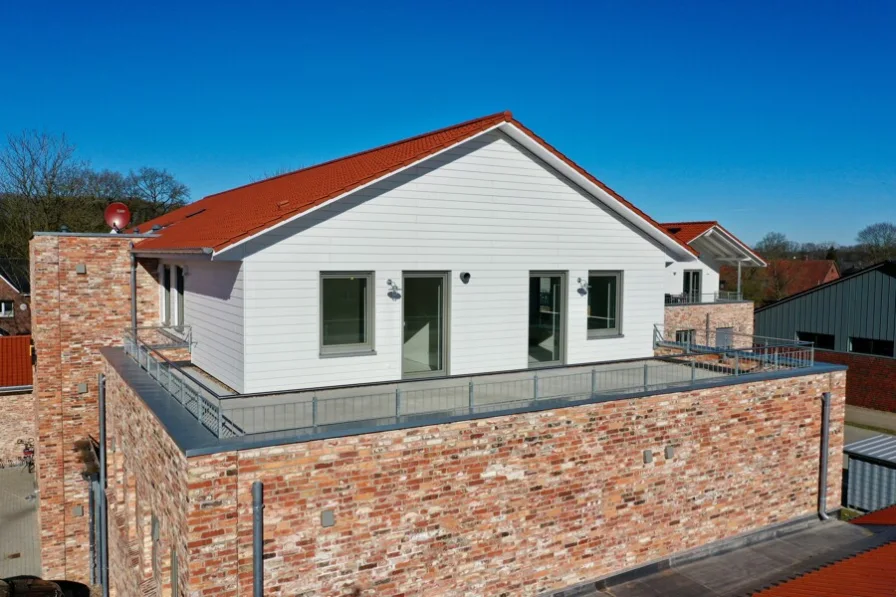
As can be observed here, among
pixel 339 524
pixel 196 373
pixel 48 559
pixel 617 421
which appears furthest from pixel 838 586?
pixel 48 559

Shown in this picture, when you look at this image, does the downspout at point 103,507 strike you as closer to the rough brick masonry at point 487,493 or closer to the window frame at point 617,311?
the rough brick masonry at point 487,493

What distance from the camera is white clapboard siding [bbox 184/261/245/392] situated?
9969 mm

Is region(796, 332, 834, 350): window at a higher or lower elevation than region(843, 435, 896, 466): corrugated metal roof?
higher

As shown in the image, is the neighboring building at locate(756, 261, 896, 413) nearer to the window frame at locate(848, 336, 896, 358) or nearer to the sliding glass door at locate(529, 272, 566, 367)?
the window frame at locate(848, 336, 896, 358)

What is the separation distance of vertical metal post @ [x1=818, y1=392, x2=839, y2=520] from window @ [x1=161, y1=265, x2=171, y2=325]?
43.6 ft

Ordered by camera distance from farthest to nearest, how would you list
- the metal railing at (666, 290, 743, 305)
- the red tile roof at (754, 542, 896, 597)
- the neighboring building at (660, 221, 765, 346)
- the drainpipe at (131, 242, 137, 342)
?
the metal railing at (666, 290, 743, 305) → the neighboring building at (660, 221, 765, 346) → the drainpipe at (131, 242, 137, 342) → the red tile roof at (754, 542, 896, 597)

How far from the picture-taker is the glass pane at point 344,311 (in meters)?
10.4

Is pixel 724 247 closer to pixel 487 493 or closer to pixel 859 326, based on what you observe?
pixel 859 326

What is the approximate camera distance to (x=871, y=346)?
2612 cm

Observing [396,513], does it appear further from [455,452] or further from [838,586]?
[838,586]

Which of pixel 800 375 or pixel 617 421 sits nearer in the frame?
pixel 617 421

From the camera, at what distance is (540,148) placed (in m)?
11.6

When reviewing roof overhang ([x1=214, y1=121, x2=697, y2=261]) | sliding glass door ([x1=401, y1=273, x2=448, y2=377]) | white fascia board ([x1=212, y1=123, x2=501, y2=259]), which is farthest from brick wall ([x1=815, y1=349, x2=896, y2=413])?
white fascia board ([x1=212, y1=123, x2=501, y2=259])

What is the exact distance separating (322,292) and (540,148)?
15.1 ft
